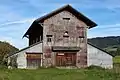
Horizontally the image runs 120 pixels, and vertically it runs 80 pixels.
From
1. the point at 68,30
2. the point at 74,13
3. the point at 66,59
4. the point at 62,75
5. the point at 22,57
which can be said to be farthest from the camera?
the point at 74,13

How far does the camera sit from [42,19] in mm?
41344

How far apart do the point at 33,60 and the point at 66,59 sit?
4401mm

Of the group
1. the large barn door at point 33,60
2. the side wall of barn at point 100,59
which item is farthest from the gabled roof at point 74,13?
the large barn door at point 33,60

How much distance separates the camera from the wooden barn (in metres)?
40.7

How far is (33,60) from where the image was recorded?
40.2m

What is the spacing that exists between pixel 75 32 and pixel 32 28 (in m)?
8.42

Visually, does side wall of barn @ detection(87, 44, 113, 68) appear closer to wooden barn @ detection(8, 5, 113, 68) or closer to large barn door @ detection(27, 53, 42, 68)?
wooden barn @ detection(8, 5, 113, 68)

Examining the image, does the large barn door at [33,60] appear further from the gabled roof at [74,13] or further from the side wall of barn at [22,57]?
the gabled roof at [74,13]

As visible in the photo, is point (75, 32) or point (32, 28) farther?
point (32, 28)

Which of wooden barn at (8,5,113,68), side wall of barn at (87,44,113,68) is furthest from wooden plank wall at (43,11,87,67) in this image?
side wall of barn at (87,44,113,68)

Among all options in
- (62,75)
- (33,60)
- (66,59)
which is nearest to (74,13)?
(66,59)

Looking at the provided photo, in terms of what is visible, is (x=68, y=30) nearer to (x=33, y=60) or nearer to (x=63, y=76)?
(x=33, y=60)

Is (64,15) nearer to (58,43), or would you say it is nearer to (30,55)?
(58,43)

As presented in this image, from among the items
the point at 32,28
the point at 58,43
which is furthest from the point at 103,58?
the point at 32,28
